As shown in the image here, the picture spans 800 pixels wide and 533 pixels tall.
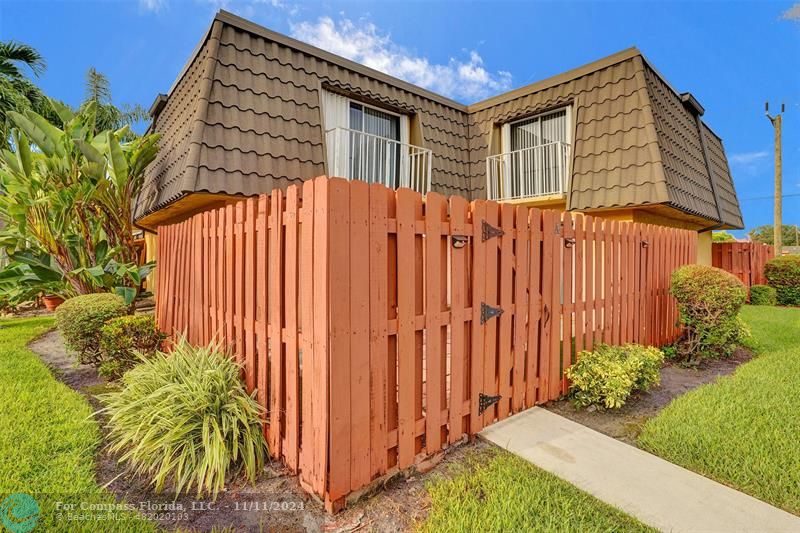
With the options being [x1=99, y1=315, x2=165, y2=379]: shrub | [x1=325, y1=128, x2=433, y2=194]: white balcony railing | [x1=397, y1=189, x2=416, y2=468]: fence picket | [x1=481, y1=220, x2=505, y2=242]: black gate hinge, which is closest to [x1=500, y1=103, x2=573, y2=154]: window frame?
[x1=325, y1=128, x2=433, y2=194]: white balcony railing

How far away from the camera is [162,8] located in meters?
9.76

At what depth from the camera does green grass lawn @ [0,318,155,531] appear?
211cm

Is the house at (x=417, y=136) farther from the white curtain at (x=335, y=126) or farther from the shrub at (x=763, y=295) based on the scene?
the shrub at (x=763, y=295)

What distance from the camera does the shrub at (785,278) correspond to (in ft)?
38.1

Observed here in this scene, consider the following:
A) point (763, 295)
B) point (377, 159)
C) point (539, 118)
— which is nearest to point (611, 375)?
point (377, 159)

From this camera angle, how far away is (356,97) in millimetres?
8297

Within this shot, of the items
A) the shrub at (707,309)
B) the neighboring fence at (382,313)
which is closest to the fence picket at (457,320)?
the neighboring fence at (382,313)

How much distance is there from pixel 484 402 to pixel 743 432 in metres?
2.13

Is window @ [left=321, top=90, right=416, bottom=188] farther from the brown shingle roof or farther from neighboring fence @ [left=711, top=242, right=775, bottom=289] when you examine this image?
neighboring fence @ [left=711, top=242, right=775, bottom=289]

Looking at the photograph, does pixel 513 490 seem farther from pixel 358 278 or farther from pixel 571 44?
pixel 571 44

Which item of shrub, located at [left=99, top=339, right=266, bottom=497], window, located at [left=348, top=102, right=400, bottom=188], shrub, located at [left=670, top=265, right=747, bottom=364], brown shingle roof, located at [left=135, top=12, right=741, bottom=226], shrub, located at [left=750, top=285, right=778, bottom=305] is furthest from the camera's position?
shrub, located at [left=750, top=285, right=778, bottom=305]

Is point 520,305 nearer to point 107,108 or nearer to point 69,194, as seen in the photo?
point 69,194

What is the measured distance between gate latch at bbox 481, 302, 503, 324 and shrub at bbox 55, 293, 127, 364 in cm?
470

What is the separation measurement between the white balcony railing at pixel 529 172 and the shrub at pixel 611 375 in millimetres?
5168
